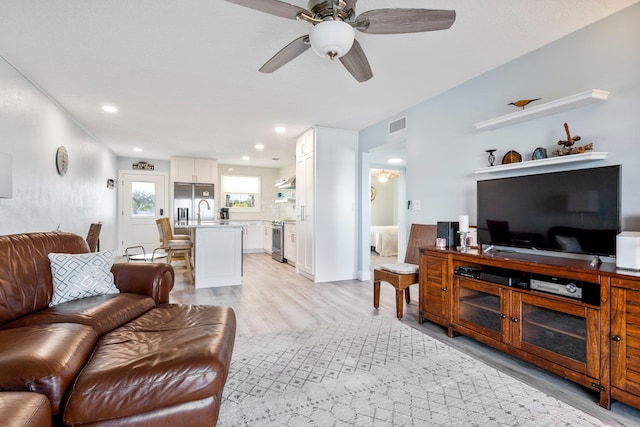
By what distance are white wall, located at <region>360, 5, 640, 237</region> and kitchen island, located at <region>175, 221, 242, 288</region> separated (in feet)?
8.49

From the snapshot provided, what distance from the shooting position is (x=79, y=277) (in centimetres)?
215

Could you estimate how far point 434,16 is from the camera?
1.67 meters

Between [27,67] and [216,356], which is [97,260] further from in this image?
[27,67]

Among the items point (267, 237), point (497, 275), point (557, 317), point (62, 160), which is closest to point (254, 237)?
point (267, 237)

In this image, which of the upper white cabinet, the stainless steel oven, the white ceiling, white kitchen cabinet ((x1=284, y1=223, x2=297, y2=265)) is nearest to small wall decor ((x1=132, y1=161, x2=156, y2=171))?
the upper white cabinet

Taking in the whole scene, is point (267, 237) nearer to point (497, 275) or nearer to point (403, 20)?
point (497, 275)

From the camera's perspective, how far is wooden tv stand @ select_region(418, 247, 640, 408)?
1.63 meters

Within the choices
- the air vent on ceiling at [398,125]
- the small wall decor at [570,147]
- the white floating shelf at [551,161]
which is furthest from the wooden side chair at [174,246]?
the small wall decor at [570,147]

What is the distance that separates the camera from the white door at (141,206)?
7.43 m

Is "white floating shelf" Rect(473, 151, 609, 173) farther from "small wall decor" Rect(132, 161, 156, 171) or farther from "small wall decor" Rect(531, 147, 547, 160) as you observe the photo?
"small wall decor" Rect(132, 161, 156, 171)

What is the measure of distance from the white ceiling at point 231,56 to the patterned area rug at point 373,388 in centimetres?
247

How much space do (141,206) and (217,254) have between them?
4346mm

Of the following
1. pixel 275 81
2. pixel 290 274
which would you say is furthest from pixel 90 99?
pixel 290 274

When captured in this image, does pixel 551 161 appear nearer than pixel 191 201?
Yes
